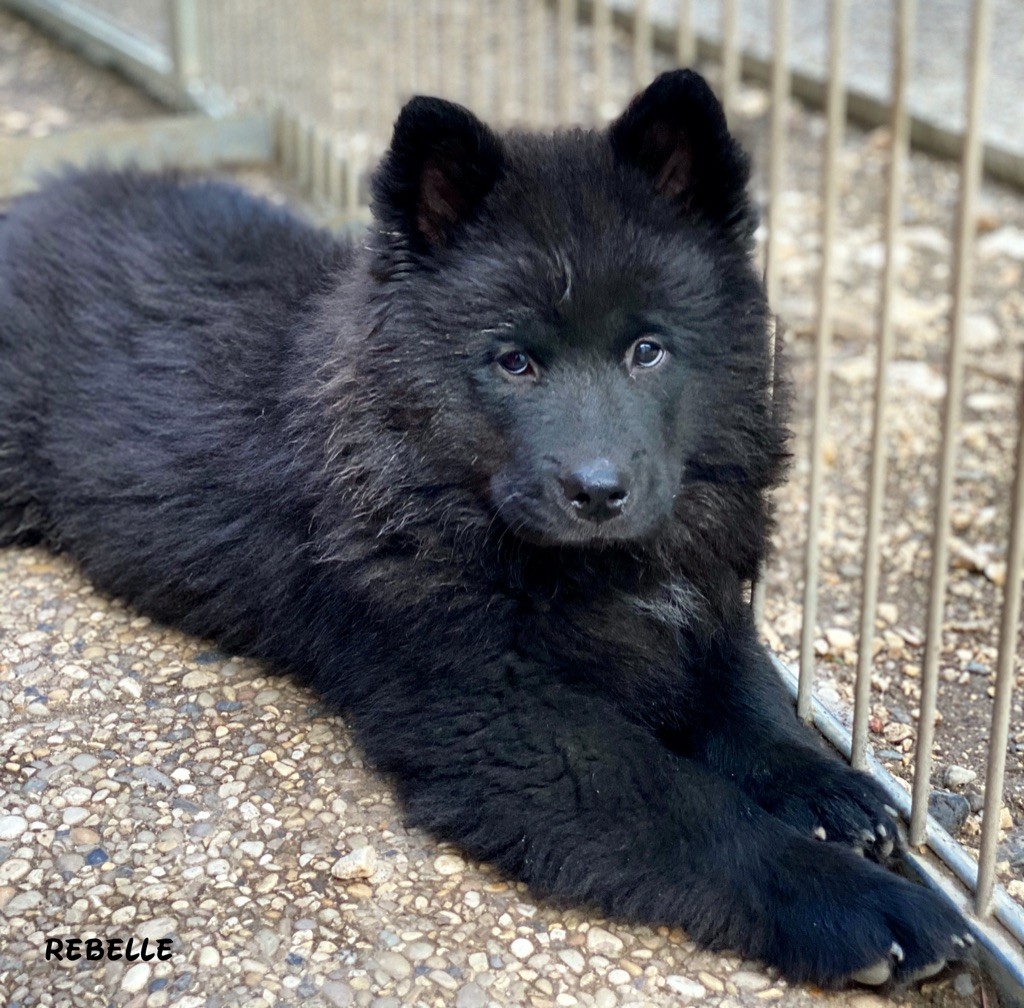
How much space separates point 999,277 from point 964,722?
3.21 metres

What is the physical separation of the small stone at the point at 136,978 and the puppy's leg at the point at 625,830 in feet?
2.19

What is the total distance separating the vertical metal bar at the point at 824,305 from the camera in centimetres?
315

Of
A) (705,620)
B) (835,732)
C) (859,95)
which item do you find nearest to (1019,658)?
(835,732)

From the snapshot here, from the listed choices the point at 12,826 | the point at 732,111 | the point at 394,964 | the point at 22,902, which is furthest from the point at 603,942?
the point at 732,111

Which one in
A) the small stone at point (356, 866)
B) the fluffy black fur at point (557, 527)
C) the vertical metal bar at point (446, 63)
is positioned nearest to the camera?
the fluffy black fur at point (557, 527)

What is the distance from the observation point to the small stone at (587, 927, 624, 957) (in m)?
2.90

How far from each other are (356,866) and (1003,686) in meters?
1.42

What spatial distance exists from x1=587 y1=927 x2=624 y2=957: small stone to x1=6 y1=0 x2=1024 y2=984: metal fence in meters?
0.68

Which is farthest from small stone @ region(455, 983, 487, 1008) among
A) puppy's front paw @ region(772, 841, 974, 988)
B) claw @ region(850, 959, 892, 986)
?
claw @ region(850, 959, 892, 986)

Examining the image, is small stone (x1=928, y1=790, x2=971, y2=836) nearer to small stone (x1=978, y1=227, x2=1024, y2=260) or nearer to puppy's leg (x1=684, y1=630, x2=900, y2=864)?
puppy's leg (x1=684, y1=630, x2=900, y2=864)

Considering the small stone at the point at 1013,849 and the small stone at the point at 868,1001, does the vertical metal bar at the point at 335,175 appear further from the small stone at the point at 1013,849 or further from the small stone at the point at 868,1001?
the small stone at the point at 868,1001

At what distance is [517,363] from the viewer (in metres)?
3.02

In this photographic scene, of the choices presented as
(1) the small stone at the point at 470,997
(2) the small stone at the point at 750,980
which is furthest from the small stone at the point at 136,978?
(2) the small stone at the point at 750,980

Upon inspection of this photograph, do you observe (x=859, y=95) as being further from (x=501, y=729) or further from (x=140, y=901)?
(x=140, y=901)
